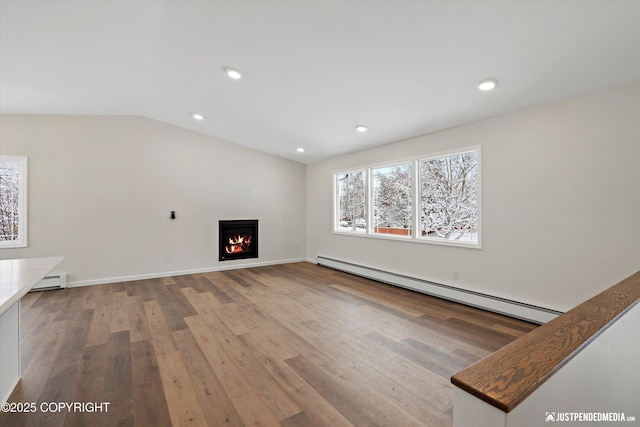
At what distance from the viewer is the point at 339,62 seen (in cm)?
286

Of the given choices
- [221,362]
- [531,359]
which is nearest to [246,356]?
[221,362]

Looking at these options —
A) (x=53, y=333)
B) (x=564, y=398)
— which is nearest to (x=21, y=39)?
(x=53, y=333)

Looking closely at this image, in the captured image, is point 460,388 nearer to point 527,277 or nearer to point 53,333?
point 527,277

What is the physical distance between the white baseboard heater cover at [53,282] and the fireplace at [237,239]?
2457 mm

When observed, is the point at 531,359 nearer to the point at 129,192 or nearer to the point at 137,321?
the point at 137,321

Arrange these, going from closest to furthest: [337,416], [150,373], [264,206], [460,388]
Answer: [460,388], [337,416], [150,373], [264,206]

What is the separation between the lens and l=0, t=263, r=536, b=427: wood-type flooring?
1.82 meters

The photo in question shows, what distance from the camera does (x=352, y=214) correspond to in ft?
19.5

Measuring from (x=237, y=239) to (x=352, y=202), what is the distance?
261 cm

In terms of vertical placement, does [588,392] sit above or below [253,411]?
above

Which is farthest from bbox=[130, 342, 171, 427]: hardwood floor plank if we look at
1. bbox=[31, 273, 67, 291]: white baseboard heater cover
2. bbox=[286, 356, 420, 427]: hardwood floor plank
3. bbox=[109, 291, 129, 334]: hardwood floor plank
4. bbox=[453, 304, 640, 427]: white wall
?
bbox=[31, 273, 67, 291]: white baseboard heater cover

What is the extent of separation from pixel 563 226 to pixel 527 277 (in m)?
0.67

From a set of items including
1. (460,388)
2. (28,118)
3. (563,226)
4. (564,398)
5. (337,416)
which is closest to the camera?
(460,388)

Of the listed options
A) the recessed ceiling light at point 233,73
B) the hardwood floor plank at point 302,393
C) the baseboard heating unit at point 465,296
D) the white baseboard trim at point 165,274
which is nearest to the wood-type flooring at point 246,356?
the hardwood floor plank at point 302,393
